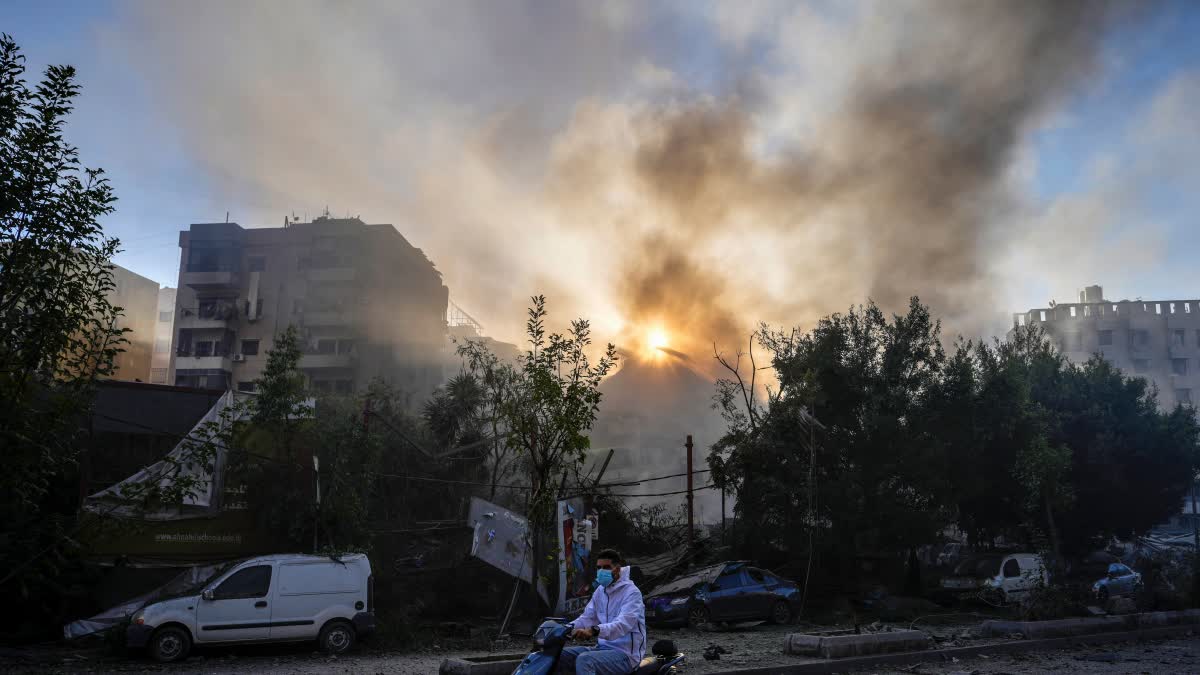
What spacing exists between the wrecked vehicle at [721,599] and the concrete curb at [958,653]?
6.92 meters

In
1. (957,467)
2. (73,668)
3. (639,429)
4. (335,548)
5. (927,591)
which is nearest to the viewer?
(73,668)

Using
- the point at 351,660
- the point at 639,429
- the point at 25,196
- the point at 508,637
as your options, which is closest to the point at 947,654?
the point at 508,637

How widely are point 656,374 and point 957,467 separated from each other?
56542 mm

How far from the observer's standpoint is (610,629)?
744cm

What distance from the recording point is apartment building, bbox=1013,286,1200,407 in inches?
3253

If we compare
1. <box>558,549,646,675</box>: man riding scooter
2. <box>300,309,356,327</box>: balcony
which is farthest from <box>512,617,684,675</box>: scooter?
<box>300,309,356,327</box>: balcony

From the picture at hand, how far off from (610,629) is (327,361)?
2626 inches

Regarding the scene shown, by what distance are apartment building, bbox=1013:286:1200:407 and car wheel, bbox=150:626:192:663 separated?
85.7 metres

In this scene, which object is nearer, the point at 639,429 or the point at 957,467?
the point at 957,467

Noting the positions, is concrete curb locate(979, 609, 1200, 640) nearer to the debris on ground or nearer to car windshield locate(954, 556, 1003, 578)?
the debris on ground

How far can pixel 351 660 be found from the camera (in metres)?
14.7

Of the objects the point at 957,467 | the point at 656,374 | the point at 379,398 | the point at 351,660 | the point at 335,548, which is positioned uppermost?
the point at 656,374

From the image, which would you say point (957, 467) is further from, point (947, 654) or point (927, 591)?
point (947, 654)

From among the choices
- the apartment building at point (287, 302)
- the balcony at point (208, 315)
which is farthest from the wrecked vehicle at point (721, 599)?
the balcony at point (208, 315)
